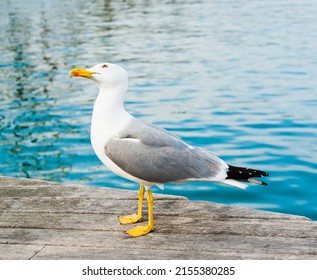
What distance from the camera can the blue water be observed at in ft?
30.3

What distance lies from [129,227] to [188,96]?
389 inches

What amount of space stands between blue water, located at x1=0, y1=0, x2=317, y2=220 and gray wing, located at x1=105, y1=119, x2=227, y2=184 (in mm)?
3581

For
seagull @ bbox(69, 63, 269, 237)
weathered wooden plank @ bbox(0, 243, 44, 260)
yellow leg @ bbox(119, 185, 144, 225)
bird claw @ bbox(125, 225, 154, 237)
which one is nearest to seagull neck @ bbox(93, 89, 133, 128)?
seagull @ bbox(69, 63, 269, 237)

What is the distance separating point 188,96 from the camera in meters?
14.3

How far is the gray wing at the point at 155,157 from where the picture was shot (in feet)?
14.3

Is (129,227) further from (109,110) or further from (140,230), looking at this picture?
(109,110)

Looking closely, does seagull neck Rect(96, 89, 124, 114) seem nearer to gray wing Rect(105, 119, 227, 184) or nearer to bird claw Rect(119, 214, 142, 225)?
gray wing Rect(105, 119, 227, 184)

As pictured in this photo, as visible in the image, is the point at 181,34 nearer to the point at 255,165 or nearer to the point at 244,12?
the point at 244,12

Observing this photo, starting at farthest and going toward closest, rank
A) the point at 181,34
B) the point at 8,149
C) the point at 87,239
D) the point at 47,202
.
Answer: the point at 181,34 → the point at 8,149 → the point at 47,202 → the point at 87,239

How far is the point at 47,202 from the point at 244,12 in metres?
33.1

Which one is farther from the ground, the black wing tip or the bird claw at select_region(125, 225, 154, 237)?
the black wing tip

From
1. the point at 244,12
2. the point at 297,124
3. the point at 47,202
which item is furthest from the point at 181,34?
the point at 47,202

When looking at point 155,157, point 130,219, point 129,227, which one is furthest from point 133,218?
point 155,157

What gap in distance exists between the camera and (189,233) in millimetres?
4383
